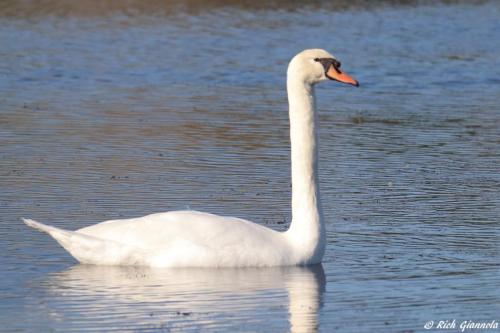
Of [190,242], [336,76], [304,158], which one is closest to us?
[190,242]

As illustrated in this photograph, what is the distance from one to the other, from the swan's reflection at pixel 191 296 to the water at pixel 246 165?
2 cm

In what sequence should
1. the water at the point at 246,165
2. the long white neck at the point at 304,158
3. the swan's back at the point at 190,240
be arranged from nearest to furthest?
the water at the point at 246,165
the swan's back at the point at 190,240
the long white neck at the point at 304,158

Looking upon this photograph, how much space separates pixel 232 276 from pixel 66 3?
968 inches

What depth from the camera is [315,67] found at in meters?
10.1

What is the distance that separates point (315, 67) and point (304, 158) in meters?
0.73

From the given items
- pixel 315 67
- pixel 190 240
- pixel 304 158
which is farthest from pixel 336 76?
pixel 190 240

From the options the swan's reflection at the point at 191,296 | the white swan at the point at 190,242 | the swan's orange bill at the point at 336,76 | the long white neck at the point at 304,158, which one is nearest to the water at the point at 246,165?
the swan's reflection at the point at 191,296

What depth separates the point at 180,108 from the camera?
741 inches

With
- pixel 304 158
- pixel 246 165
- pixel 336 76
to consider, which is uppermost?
pixel 336 76

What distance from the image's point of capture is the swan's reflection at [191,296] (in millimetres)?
8242

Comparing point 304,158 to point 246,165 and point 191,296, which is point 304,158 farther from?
point 246,165

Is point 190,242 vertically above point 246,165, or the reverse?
point 190,242

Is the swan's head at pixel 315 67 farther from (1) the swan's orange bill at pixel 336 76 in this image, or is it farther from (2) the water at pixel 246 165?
(2) the water at pixel 246 165

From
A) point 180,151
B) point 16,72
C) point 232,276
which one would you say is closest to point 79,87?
point 16,72
